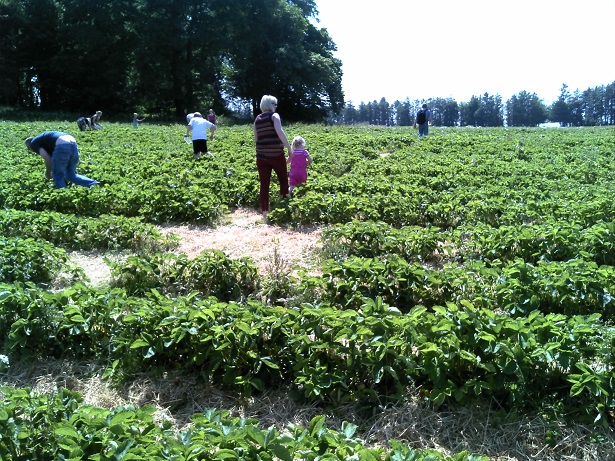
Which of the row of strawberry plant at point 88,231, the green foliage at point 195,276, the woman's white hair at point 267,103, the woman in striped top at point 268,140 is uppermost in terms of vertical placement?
the woman's white hair at point 267,103

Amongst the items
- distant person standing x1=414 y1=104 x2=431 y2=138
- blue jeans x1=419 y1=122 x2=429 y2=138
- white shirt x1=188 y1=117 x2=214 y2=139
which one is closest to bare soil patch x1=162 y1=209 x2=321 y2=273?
white shirt x1=188 y1=117 x2=214 y2=139

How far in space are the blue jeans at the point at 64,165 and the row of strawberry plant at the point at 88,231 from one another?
7.57 ft

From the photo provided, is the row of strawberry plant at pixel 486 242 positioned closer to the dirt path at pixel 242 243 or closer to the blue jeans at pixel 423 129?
the dirt path at pixel 242 243

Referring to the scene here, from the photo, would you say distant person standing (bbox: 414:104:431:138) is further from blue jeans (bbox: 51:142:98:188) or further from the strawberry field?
blue jeans (bbox: 51:142:98:188)

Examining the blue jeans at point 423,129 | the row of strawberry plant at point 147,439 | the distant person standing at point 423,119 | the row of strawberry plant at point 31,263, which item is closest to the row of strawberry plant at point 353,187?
the row of strawberry plant at point 31,263

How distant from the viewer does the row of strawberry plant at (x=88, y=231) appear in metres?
6.68

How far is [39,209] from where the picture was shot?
8.62 metres

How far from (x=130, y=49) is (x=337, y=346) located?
4265 cm

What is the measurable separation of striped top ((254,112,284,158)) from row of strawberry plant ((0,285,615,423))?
4.40 metres

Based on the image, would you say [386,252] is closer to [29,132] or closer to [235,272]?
[235,272]

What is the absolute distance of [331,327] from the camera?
3.66 m

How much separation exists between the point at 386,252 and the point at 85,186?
5563 mm

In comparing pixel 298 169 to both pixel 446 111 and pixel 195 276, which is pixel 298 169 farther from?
pixel 446 111

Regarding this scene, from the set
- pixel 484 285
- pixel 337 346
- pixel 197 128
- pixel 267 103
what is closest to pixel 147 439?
pixel 337 346
